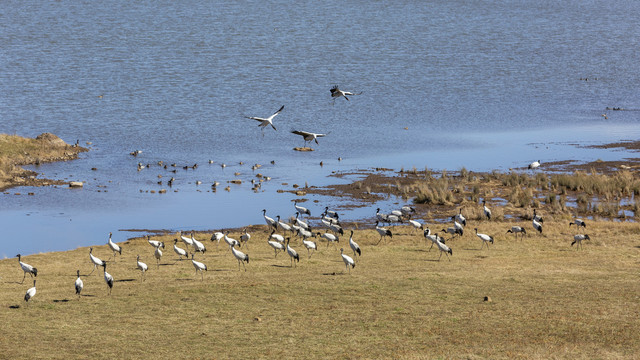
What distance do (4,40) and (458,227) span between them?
123981 millimetres

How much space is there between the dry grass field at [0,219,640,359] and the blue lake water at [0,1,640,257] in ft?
44.1

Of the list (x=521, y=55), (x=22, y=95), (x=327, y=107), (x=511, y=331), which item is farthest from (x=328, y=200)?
(x=521, y=55)

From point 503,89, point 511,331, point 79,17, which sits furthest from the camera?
point 79,17

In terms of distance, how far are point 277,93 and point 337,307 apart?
8369cm

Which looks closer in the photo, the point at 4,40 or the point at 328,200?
the point at 328,200

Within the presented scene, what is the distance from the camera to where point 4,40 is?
143500 mm

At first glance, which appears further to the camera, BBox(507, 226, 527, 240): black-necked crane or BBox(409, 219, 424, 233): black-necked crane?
BBox(409, 219, 424, 233): black-necked crane

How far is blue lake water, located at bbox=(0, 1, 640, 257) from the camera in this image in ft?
184

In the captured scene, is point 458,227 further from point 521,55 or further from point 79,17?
point 79,17

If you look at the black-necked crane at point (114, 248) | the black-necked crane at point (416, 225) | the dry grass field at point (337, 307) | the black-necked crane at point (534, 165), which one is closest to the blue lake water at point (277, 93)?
the black-necked crane at point (534, 165)

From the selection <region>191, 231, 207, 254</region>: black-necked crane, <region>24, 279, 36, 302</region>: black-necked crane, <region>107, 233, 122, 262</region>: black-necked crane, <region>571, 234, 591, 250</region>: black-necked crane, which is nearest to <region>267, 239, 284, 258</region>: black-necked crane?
<region>191, 231, 207, 254</region>: black-necked crane

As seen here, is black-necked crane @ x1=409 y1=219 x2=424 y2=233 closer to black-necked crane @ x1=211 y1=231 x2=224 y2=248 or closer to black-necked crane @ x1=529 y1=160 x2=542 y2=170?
black-necked crane @ x1=211 y1=231 x2=224 y2=248

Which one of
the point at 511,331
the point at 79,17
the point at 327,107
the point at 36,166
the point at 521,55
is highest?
the point at 79,17

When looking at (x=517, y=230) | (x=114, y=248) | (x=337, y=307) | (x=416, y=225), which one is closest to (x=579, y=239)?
(x=517, y=230)
